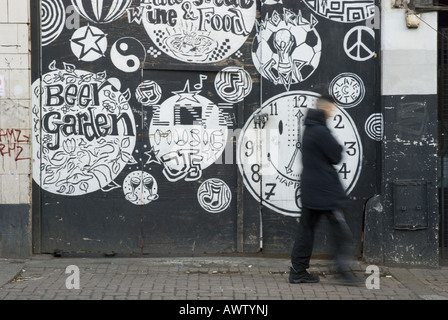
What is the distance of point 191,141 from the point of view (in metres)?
7.53

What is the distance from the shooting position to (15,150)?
7.35m

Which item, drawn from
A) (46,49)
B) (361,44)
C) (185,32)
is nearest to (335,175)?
(361,44)

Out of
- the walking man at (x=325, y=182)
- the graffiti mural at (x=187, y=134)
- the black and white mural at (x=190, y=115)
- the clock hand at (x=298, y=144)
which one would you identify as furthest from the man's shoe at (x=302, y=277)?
the graffiti mural at (x=187, y=134)

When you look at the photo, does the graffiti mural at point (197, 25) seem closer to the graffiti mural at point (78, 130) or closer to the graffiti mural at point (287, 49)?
the graffiti mural at point (287, 49)

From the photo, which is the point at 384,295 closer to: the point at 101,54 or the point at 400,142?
the point at 400,142

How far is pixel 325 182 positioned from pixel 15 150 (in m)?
3.71

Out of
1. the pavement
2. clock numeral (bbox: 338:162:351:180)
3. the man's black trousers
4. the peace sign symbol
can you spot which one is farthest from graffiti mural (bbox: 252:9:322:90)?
the pavement

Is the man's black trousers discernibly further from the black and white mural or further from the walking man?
the black and white mural

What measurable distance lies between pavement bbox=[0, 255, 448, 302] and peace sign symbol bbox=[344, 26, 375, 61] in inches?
98.7

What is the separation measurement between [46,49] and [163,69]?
141 centimetres

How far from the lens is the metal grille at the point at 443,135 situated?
303 inches

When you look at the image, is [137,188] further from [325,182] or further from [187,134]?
[325,182]

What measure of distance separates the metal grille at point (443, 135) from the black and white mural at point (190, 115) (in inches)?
34.1

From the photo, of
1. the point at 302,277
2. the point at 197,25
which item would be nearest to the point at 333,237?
the point at 302,277
